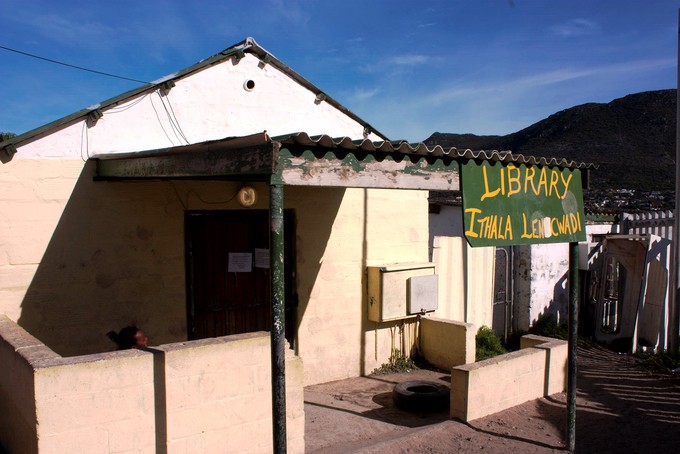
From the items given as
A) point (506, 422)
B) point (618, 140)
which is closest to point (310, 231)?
point (506, 422)

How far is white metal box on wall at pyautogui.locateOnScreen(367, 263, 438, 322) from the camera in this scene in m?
7.54

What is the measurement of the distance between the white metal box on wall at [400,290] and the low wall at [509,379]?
1.46m

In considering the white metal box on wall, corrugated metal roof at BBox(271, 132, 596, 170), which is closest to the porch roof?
corrugated metal roof at BBox(271, 132, 596, 170)

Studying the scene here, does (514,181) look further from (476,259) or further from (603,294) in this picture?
(603,294)

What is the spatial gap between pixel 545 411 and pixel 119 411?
4.54 m

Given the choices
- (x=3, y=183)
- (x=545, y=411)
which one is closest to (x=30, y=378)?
(x=3, y=183)

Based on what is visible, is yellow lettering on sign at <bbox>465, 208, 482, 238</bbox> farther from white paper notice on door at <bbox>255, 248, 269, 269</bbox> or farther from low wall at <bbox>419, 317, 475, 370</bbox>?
low wall at <bbox>419, 317, 475, 370</bbox>

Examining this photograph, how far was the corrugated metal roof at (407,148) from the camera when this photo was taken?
3.54 m

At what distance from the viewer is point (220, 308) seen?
646 cm

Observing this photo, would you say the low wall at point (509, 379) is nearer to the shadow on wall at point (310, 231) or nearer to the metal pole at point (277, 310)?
the shadow on wall at point (310, 231)

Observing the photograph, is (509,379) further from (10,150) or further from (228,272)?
(10,150)

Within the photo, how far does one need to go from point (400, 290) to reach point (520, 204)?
2.85m

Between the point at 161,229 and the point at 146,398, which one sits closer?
the point at 146,398

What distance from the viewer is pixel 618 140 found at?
838 inches
